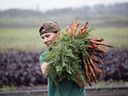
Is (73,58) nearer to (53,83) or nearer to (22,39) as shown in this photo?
(53,83)

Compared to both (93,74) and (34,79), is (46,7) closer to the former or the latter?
(34,79)

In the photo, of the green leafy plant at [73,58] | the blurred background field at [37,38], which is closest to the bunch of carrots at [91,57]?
the green leafy plant at [73,58]

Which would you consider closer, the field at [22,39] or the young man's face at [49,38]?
the young man's face at [49,38]

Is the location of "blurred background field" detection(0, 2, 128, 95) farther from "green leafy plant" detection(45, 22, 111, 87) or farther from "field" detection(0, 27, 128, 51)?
"green leafy plant" detection(45, 22, 111, 87)

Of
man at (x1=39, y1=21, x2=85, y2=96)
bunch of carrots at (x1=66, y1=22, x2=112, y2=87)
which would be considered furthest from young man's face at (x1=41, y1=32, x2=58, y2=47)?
bunch of carrots at (x1=66, y1=22, x2=112, y2=87)

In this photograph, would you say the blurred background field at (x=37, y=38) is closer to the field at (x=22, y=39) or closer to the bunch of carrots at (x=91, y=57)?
the field at (x=22, y=39)

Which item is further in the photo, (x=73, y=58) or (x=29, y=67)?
(x=29, y=67)

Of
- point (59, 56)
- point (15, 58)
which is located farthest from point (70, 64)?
point (15, 58)

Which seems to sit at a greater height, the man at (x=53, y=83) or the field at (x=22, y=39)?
the man at (x=53, y=83)

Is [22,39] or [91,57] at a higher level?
[91,57]

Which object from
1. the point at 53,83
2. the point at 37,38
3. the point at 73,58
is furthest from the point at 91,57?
the point at 37,38

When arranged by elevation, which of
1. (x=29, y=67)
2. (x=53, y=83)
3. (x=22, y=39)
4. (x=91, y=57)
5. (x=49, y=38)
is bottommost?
(x=29, y=67)

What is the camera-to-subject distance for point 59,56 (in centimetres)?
285

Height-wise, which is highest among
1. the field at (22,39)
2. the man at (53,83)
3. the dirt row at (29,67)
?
the man at (53,83)
